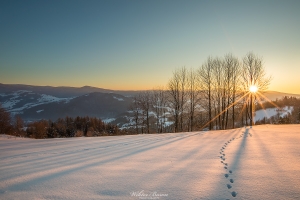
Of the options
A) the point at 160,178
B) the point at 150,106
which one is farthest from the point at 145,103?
the point at 160,178

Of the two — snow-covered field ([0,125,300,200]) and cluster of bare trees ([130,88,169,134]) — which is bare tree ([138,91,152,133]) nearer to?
cluster of bare trees ([130,88,169,134])

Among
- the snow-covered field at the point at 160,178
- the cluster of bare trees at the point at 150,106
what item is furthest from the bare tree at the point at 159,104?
the snow-covered field at the point at 160,178

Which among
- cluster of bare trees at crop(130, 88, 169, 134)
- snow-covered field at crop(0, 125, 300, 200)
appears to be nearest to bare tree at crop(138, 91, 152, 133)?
cluster of bare trees at crop(130, 88, 169, 134)

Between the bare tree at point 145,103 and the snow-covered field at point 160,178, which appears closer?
the snow-covered field at point 160,178

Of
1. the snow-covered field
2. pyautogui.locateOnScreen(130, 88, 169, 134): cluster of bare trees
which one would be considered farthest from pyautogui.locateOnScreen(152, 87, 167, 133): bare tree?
the snow-covered field

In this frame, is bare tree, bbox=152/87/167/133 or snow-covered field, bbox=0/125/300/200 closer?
snow-covered field, bbox=0/125/300/200

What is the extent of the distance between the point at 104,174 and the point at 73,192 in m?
0.96

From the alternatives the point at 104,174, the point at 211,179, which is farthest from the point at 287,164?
the point at 104,174

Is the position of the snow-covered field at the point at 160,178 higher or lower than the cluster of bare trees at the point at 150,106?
lower

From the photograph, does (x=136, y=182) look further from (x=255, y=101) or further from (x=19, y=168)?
(x=255, y=101)

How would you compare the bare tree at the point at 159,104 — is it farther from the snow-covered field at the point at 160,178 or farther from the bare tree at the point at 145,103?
the snow-covered field at the point at 160,178

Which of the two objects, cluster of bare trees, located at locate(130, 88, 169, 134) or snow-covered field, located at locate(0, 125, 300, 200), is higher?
cluster of bare trees, located at locate(130, 88, 169, 134)

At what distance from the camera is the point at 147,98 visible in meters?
32.2

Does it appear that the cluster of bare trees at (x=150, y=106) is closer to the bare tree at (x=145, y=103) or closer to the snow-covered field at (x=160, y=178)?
the bare tree at (x=145, y=103)
